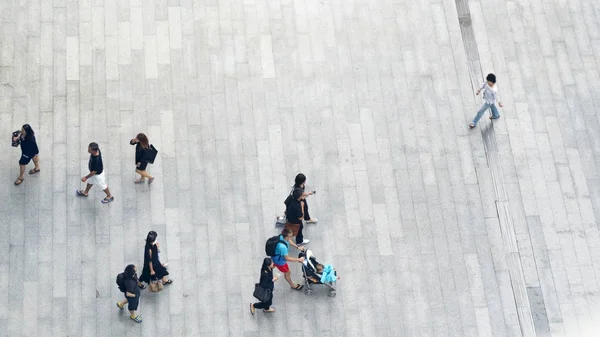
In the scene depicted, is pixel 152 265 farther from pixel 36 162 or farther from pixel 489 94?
pixel 489 94

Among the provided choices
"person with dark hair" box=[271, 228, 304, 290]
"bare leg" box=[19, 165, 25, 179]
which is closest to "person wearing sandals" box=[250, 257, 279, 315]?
"person with dark hair" box=[271, 228, 304, 290]

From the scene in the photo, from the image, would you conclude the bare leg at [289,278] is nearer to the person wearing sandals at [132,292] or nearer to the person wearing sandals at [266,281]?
the person wearing sandals at [266,281]

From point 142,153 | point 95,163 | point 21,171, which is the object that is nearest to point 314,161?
point 142,153

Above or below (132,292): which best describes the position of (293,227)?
above

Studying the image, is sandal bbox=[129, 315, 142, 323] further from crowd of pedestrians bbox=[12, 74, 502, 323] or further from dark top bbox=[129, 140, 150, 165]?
dark top bbox=[129, 140, 150, 165]

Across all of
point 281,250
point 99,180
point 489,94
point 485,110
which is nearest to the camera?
point 281,250

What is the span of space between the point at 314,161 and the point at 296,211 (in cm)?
209

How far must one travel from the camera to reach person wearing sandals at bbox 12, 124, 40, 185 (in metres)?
15.6

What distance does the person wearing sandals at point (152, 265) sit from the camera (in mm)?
14648

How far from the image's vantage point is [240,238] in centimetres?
1650

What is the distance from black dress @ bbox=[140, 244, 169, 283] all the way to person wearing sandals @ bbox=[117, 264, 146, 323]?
0.18 meters

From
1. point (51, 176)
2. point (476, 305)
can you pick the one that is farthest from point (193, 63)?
point (476, 305)

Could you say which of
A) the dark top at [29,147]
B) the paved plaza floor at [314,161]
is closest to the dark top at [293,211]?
the paved plaza floor at [314,161]

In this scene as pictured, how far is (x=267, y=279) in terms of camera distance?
587 inches
